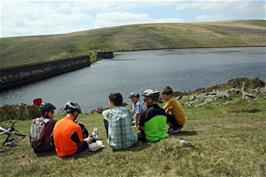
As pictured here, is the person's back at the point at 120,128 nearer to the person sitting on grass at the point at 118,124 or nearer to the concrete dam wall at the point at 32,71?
the person sitting on grass at the point at 118,124

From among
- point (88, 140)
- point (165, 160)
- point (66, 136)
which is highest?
point (66, 136)

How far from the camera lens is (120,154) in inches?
432

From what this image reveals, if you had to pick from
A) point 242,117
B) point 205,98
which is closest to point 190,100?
point 205,98

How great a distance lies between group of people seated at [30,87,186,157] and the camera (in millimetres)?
11133

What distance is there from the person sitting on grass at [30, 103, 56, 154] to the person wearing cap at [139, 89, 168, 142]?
283 cm

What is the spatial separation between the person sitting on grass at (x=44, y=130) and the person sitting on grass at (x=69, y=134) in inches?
24.6

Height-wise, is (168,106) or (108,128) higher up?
(168,106)

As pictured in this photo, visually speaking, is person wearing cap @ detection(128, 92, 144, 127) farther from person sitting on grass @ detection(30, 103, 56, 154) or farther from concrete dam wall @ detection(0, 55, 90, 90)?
concrete dam wall @ detection(0, 55, 90, 90)

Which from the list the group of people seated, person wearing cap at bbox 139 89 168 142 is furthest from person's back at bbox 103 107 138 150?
person wearing cap at bbox 139 89 168 142

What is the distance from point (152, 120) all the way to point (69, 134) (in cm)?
260

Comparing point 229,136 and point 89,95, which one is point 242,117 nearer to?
point 229,136

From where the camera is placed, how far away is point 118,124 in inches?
437

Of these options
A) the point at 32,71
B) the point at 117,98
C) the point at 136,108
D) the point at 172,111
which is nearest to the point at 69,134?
the point at 117,98

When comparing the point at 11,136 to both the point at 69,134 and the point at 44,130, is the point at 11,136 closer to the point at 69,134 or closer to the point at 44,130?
the point at 44,130
